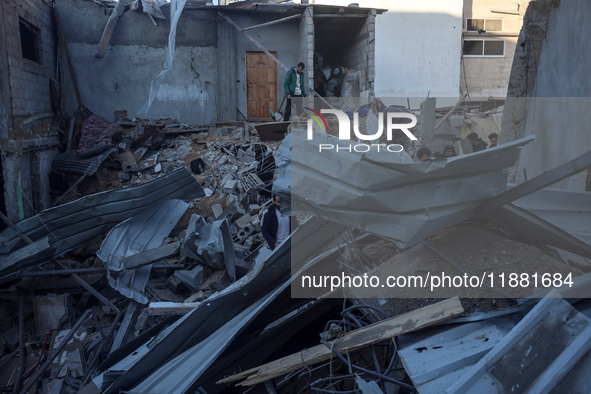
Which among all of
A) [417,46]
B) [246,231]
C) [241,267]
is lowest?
[241,267]

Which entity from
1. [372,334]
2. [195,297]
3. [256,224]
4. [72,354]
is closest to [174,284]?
[195,297]

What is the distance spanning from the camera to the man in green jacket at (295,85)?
11.1m

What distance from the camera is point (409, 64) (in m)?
18.1

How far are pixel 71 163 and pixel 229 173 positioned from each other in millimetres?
3503

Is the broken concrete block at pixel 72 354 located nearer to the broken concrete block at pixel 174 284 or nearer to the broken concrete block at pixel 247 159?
the broken concrete block at pixel 174 284

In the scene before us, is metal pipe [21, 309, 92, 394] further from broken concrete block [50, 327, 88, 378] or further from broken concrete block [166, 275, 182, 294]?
broken concrete block [166, 275, 182, 294]

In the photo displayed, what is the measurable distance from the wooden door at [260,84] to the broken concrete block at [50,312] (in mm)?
9108

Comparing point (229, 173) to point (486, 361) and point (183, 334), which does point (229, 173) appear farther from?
point (486, 361)

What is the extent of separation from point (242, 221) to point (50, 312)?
321 centimetres

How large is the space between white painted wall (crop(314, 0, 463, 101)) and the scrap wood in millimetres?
16522

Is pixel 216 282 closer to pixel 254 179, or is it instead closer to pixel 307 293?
pixel 307 293

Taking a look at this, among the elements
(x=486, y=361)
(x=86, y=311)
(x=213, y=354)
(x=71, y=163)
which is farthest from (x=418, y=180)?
(x=71, y=163)

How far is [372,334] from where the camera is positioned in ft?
8.46

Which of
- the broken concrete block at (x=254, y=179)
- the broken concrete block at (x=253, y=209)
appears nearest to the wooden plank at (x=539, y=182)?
the broken concrete block at (x=253, y=209)
